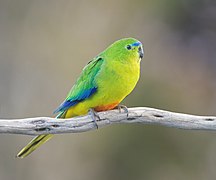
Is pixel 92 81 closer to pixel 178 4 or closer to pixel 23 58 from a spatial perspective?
pixel 23 58

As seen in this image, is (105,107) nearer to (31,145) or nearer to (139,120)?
(139,120)

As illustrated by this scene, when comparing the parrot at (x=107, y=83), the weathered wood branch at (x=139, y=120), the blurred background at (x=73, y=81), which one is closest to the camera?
the weathered wood branch at (x=139, y=120)

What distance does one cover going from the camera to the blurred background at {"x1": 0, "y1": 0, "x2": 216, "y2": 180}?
4.81 meters

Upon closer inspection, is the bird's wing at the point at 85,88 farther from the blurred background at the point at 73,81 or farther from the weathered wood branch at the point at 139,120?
the blurred background at the point at 73,81

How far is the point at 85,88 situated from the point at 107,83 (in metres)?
0.15

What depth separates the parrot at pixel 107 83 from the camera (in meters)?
2.91

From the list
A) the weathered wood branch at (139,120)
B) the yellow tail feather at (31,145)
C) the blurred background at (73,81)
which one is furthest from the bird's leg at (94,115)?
the blurred background at (73,81)

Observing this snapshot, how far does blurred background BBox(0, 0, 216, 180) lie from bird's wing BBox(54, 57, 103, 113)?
1.70 metres

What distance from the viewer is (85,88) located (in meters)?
3.01

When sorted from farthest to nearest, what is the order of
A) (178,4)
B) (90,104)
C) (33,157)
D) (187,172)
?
(178,4) → (187,172) → (33,157) → (90,104)

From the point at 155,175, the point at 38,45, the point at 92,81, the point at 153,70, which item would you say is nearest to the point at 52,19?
the point at 38,45

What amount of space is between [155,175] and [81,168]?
73 centimetres

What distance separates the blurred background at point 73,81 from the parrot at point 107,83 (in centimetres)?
174

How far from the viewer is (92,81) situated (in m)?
3.00
